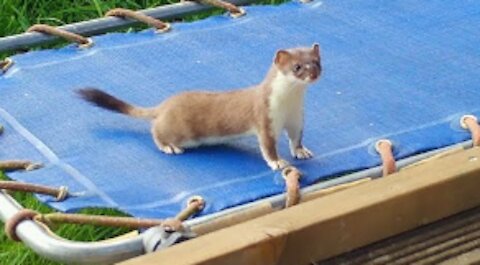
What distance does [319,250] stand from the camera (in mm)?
1419

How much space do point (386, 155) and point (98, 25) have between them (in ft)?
2.74

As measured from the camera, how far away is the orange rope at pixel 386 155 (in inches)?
65.0

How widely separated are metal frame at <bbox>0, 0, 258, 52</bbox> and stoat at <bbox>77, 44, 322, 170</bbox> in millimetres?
→ 491

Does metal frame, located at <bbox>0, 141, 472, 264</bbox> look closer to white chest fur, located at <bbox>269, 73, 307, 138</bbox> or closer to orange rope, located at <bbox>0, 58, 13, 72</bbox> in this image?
white chest fur, located at <bbox>269, 73, 307, 138</bbox>

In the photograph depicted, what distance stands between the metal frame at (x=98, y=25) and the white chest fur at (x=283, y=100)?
2.31ft

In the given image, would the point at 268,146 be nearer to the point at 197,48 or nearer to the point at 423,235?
the point at 423,235

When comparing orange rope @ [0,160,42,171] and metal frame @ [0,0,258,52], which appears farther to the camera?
metal frame @ [0,0,258,52]

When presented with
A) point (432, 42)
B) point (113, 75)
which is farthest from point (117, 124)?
point (432, 42)

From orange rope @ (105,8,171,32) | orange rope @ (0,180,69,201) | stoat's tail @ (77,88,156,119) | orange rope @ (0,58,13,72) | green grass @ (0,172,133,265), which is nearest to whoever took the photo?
orange rope @ (0,180,69,201)

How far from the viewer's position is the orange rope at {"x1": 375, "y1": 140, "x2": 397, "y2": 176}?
5.41 ft

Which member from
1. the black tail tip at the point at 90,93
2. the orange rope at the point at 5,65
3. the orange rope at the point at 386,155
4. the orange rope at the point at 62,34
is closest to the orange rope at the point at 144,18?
the orange rope at the point at 62,34

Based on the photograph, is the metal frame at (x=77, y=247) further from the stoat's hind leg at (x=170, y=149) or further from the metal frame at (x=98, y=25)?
the metal frame at (x=98, y=25)

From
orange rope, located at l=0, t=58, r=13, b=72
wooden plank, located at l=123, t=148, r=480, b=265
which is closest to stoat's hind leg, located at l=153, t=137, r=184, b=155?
wooden plank, located at l=123, t=148, r=480, b=265

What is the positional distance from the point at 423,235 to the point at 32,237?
0.51 meters
